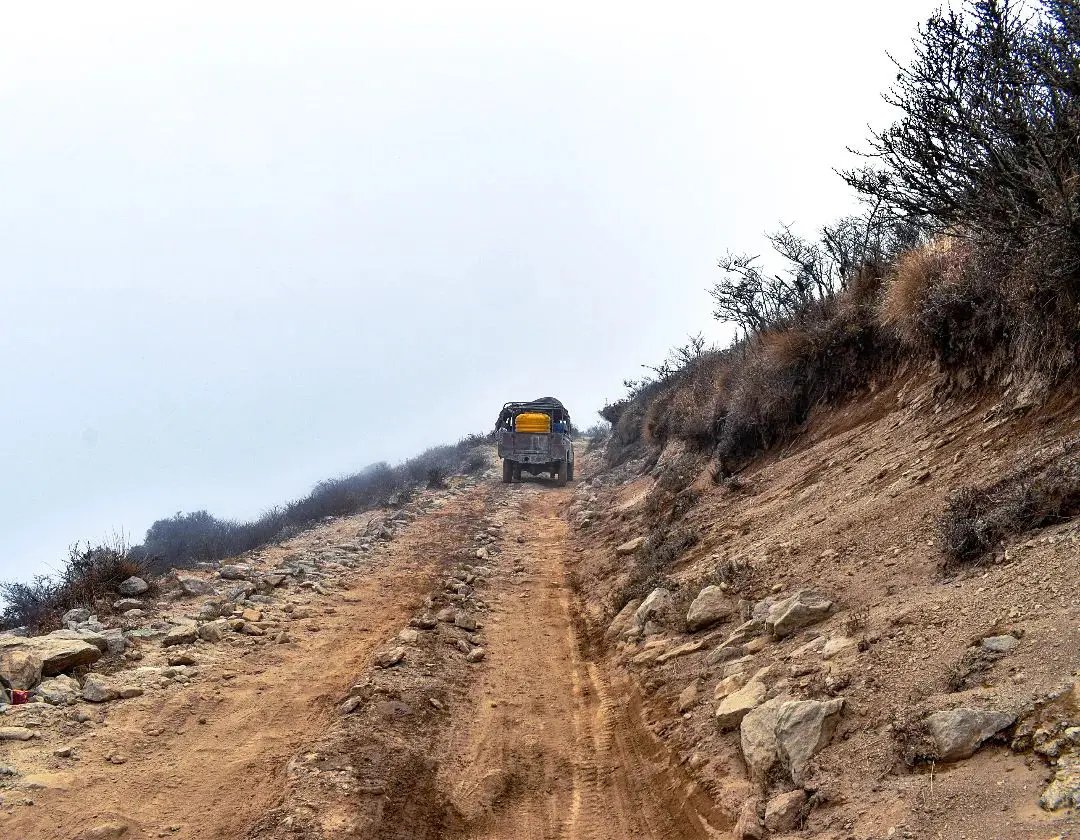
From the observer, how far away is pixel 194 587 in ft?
28.8

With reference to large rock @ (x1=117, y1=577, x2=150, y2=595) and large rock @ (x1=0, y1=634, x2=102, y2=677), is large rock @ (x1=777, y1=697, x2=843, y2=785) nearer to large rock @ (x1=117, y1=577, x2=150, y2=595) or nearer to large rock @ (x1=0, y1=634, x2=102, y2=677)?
large rock @ (x1=0, y1=634, x2=102, y2=677)

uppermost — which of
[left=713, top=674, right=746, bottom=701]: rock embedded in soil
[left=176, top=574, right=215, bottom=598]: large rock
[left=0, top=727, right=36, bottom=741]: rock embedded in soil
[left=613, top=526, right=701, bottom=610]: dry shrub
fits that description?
[left=176, top=574, right=215, bottom=598]: large rock

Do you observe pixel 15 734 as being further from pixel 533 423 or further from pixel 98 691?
pixel 533 423

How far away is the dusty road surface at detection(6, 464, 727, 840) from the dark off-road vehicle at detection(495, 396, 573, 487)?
16.0 metres

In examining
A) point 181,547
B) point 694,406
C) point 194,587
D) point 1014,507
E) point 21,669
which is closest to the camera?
point 1014,507

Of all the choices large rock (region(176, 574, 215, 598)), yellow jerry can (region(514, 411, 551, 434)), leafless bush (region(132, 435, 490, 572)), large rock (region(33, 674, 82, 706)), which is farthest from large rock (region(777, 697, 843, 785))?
yellow jerry can (region(514, 411, 551, 434))

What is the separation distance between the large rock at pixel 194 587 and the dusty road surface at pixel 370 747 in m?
1.30

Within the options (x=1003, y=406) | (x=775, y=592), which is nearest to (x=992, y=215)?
(x=1003, y=406)

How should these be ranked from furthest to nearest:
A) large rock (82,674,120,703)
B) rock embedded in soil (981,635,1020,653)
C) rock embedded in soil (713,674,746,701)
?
large rock (82,674,120,703) → rock embedded in soil (713,674,746,701) → rock embedded in soil (981,635,1020,653)

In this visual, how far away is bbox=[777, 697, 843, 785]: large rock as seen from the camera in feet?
11.6

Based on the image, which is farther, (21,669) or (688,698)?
(21,669)

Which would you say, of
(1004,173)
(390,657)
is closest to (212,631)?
(390,657)

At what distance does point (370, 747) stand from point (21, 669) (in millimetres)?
3115

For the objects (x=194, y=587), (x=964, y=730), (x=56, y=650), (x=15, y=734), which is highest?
(x=194, y=587)
